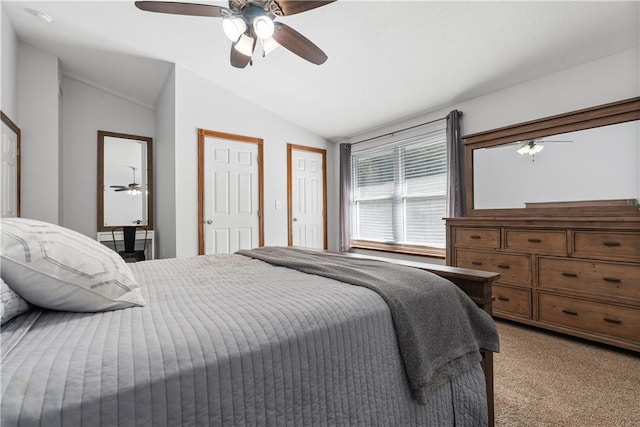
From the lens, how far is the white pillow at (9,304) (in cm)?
74

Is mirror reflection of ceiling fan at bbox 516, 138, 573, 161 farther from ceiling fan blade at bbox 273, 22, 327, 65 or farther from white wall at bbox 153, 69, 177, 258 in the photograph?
white wall at bbox 153, 69, 177, 258

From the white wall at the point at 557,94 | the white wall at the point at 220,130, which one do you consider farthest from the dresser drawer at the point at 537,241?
the white wall at the point at 220,130

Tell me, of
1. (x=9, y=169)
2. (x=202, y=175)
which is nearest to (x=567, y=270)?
(x=202, y=175)

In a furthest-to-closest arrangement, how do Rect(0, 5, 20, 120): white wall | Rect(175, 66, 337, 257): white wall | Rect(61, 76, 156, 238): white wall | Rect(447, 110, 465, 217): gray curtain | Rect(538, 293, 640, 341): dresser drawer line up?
Rect(61, 76, 156, 238): white wall → Rect(175, 66, 337, 257): white wall → Rect(447, 110, 465, 217): gray curtain → Rect(0, 5, 20, 120): white wall → Rect(538, 293, 640, 341): dresser drawer

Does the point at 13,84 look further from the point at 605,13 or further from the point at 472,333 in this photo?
the point at 605,13

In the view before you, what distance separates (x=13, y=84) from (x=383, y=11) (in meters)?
3.93

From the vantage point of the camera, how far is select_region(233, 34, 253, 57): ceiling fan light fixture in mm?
2068

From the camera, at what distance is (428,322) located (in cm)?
112

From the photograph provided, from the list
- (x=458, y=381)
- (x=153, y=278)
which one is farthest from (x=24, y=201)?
(x=458, y=381)

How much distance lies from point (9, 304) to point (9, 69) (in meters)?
3.75

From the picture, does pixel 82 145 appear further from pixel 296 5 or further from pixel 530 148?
pixel 530 148

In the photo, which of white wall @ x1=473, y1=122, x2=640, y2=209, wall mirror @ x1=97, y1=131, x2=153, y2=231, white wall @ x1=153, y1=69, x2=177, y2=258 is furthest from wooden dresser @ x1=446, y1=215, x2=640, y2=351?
wall mirror @ x1=97, y1=131, x2=153, y2=231

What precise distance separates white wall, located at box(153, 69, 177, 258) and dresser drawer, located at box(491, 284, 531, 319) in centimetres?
354

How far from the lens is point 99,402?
1.81ft
